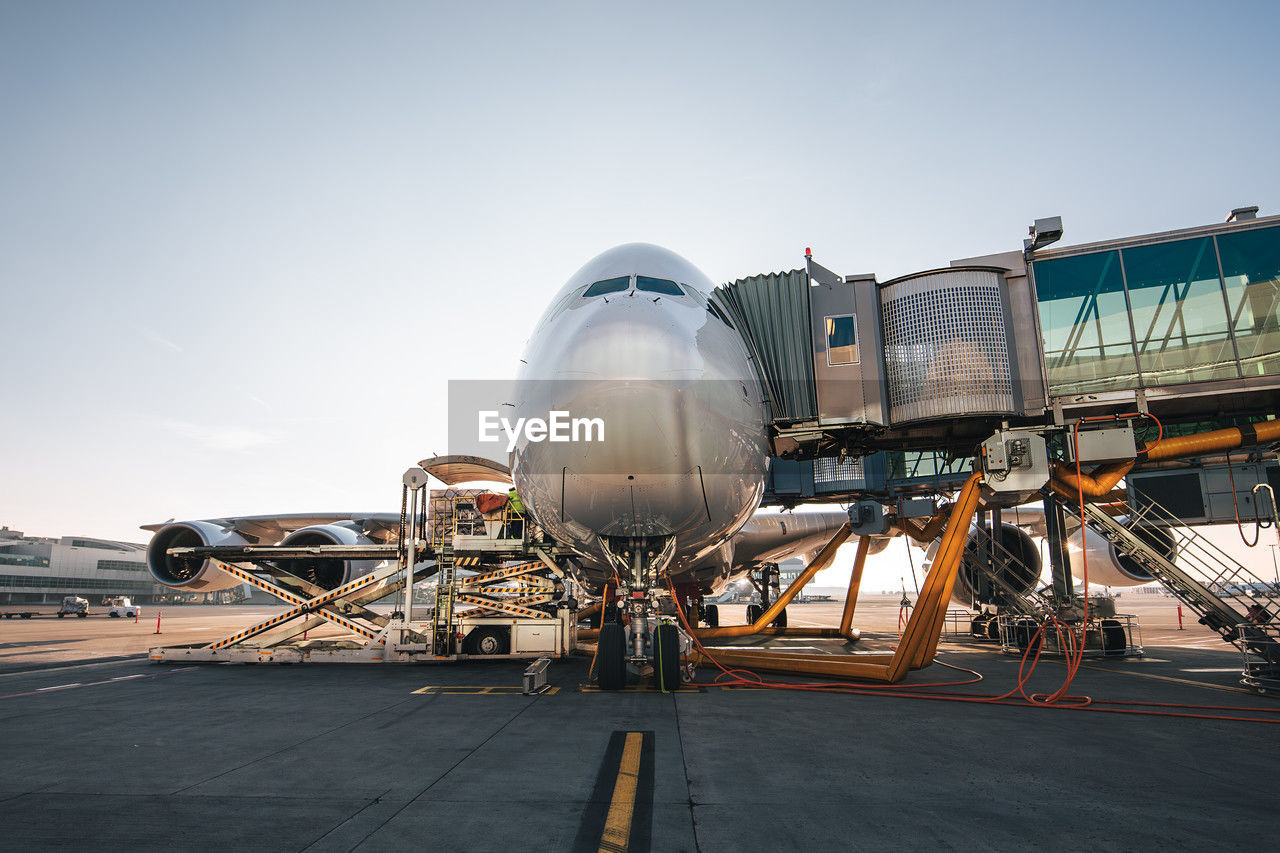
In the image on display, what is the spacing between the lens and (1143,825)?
3453 millimetres

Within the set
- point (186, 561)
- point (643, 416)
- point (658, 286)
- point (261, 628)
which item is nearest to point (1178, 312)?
point (658, 286)

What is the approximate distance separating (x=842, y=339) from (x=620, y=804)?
819cm

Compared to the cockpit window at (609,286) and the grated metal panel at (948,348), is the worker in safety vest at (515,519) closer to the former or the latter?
the cockpit window at (609,286)

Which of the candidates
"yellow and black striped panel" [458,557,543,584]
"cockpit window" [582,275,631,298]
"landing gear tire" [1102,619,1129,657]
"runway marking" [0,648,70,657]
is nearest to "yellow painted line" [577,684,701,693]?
"yellow and black striped panel" [458,557,543,584]

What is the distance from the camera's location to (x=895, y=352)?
10.3 m

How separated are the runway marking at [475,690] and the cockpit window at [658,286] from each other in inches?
194

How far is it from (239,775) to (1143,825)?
511 centimetres

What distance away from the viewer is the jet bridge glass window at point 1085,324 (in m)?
10.3

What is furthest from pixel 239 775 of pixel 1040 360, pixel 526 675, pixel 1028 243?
pixel 1028 243

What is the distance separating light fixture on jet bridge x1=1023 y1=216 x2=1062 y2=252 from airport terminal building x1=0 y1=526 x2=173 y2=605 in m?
61.0

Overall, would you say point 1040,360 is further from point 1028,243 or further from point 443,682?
point 443,682

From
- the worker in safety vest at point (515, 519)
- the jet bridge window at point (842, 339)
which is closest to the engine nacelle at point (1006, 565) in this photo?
the jet bridge window at point (842, 339)

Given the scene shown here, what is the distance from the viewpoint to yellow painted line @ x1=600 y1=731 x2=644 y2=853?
10.4 feet

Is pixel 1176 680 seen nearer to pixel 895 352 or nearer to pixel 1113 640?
pixel 1113 640
